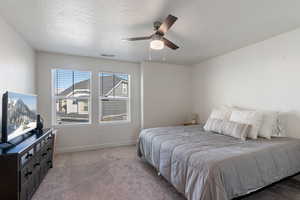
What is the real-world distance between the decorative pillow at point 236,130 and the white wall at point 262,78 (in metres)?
0.82

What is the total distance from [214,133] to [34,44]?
4.01 m

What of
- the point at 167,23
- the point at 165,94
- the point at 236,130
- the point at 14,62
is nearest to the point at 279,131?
the point at 236,130

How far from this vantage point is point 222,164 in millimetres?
1529

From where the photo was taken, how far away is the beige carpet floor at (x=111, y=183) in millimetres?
1975

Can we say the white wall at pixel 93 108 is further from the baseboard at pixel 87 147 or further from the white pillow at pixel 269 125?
the white pillow at pixel 269 125

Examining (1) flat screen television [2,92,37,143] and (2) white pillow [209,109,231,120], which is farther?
(2) white pillow [209,109,231,120]

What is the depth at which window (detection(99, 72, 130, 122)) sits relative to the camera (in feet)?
13.4

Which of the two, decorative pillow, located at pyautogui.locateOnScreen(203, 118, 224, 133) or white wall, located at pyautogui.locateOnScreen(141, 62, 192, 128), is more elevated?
white wall, located at pyautogui.locateOnScreen(141, 62, 192, 128)

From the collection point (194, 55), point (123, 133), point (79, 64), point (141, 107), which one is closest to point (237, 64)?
point (194, 55)

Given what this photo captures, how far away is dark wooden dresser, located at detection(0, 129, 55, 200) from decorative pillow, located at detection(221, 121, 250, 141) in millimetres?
2939

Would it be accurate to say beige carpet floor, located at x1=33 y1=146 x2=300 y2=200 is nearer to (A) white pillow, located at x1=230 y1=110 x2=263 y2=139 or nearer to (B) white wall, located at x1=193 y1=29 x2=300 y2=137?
(A) white pillow, located at x1=230 y1=110 x2=263 y2=139

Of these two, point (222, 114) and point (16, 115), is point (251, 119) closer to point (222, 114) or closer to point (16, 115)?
point (222, 114)

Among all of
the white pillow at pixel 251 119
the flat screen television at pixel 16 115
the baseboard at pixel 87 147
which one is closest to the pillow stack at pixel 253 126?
the white pillow at pixel 251 119

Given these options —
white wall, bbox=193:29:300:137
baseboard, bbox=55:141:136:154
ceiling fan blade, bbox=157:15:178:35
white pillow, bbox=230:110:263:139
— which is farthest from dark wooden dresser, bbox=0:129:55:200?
white wall, bbox=193:29:300:137
